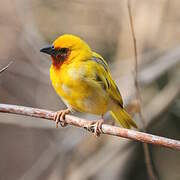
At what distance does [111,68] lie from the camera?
6074 millimetres

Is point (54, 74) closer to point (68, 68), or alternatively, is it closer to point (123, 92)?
point (68, 68)

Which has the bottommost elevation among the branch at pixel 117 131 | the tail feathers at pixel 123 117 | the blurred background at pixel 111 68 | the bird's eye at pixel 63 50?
the blurred background at pixel 111 68

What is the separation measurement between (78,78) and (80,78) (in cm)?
2

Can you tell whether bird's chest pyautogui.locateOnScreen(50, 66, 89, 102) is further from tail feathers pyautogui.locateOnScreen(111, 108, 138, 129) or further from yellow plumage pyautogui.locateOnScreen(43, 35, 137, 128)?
tail feathers pyautogui.locateOnScreen(111, 108, 138, 129)

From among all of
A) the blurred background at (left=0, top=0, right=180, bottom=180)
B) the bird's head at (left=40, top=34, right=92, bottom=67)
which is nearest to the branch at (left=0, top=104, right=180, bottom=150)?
the bird's head at (left=40, top=34, right=92, bottom=67)

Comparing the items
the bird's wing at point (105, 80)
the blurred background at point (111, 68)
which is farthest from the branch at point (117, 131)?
the blurred background at point (111, 68)

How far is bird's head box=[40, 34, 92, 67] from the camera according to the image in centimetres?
372

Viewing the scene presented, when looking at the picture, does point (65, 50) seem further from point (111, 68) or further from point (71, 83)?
point (111, 68)

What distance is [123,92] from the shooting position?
5434mm

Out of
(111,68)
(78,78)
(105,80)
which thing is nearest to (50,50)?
(78,78)

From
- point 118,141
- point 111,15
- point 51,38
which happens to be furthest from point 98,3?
point 118,141

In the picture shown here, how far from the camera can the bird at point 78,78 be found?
11.9ft

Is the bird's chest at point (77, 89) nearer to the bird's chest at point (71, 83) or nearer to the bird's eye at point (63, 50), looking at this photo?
the bird's chest at point (71, 83)

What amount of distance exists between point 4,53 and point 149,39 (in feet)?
7.08
